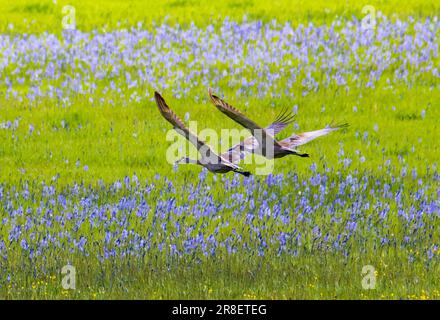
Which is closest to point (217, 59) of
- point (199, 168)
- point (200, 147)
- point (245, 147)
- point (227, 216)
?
point (199, 168)

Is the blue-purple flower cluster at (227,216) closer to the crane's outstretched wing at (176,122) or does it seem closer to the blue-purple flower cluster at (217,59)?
the crane's outstretched wing at (176,122)

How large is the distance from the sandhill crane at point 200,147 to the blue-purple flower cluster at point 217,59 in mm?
10664

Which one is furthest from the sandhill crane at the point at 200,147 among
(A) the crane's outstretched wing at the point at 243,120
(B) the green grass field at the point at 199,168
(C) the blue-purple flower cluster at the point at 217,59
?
(C) the blue-purple flower cluster at the point at 217,59

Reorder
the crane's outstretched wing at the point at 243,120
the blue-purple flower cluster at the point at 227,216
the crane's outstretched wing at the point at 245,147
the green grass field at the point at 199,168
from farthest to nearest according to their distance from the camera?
the blue-purple flower cluster at the point at 227,216 < the green grass field at the point at 199,168 < the crane's outstretched wing at the point at 245,147 < the crane's outstretched wing at the point at 243,120

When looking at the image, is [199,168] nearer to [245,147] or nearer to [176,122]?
[245,147]

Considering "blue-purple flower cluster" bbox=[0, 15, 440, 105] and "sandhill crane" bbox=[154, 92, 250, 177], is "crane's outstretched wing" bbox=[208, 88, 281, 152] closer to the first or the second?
"sandhill crane" bbox=[154, 92, 250, 177]

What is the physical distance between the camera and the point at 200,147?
242 inches

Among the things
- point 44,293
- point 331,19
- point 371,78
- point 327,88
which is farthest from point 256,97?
point 44,293

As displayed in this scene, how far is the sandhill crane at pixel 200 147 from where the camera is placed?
602 cm

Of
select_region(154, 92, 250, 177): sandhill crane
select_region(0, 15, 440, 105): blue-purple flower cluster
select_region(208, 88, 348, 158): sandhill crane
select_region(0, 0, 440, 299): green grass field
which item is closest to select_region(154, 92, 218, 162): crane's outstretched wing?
select_region(154, 92, 250, 177): sandhill crane

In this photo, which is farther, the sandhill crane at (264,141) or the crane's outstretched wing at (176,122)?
the crane's outstretched wing at (176,122)

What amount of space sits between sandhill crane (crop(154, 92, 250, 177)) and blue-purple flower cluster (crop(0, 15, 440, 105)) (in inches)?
420

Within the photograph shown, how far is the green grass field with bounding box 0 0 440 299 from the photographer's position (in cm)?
933
